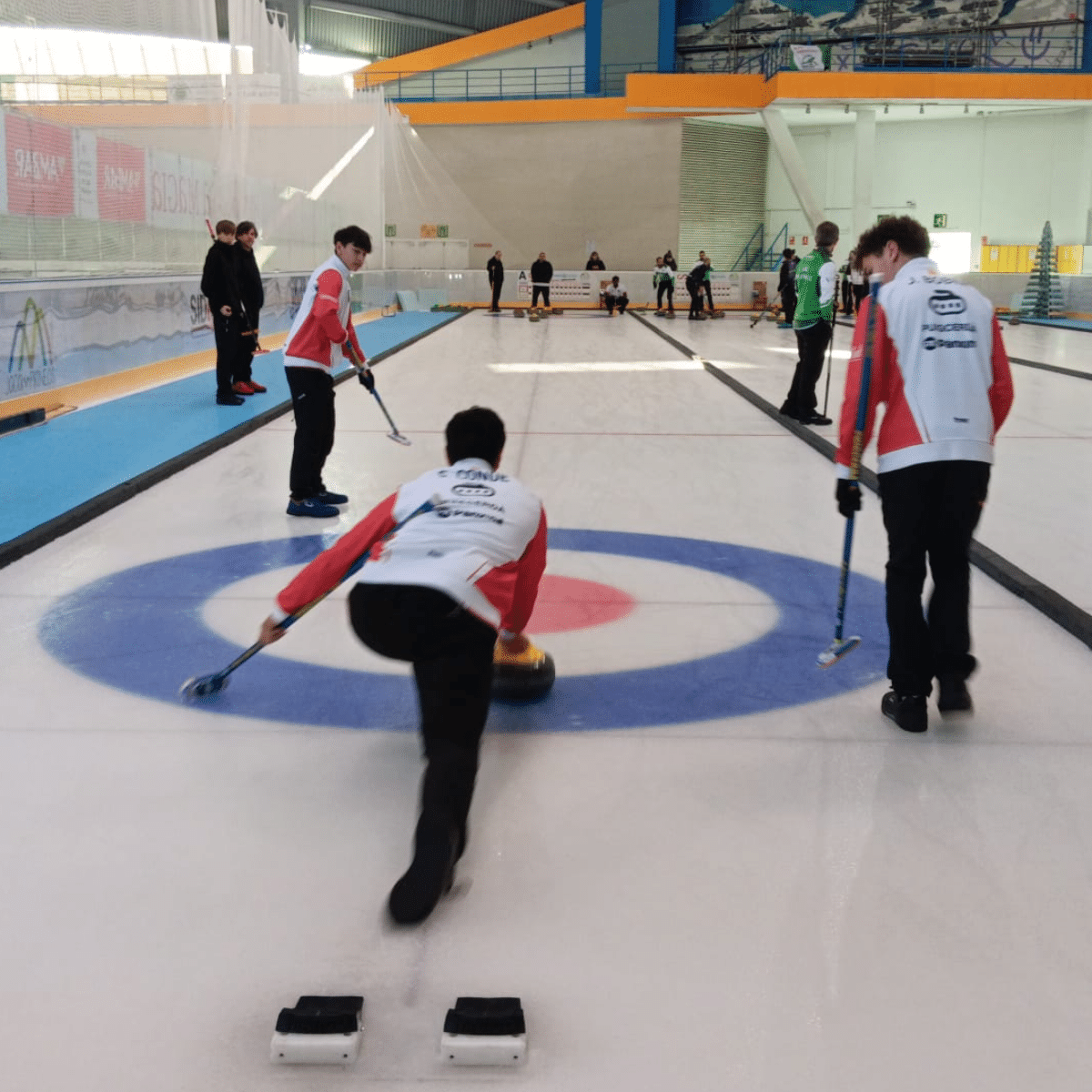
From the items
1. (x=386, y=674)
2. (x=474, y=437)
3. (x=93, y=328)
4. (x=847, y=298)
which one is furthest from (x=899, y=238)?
(x=847, y=298)

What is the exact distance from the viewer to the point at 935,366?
377 cm

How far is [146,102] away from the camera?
13.2 metres

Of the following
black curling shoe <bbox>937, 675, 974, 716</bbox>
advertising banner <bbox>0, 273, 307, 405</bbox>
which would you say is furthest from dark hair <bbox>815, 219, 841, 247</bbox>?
black curling shoe <bbox>937, 675, 974, 716</bbox>

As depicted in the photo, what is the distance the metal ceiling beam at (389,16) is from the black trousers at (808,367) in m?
37.1

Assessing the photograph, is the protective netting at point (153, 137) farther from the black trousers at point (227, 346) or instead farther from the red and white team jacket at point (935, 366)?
the red and white team jacket at point (935, 366)

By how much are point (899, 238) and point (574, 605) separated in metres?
2.08

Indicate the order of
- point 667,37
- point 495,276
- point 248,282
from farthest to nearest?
point 667,37 → point 495,276 → point 248,282

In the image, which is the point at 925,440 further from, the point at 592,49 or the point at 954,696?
the point at 592,49

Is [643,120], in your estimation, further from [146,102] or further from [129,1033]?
[129,1033]

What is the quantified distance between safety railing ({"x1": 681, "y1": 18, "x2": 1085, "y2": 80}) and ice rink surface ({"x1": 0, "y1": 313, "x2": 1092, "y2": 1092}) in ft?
108

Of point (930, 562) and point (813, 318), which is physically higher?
point (813, 318)

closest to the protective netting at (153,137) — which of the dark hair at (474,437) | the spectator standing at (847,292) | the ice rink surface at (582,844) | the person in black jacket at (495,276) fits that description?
the ice rink surface at (582,844)

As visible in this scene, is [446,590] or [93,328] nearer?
[446,590]

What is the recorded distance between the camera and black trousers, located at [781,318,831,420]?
1074cm
